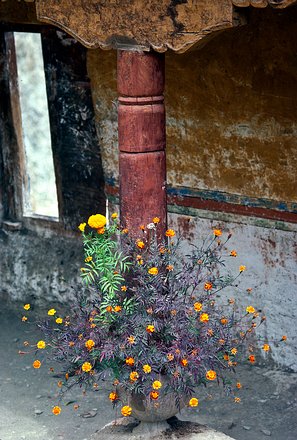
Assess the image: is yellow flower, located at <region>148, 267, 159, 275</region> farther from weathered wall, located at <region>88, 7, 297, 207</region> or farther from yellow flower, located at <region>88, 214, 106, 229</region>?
weathered wall, located at <region>88, 7, 297, 207</region>

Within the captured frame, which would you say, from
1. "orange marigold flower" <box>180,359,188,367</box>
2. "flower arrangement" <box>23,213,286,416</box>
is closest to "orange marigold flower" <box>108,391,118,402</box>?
"flower arrangement" <box>23,213,286,416</box>

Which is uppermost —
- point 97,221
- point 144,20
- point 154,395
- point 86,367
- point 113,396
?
point 144,20

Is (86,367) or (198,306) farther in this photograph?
(86,367)

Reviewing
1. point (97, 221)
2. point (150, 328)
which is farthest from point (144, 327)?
point (97, 221)

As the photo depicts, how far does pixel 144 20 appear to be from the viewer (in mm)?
5227

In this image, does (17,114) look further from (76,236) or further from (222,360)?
(222,360)

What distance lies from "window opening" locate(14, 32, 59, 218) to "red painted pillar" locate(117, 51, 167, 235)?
3.07m

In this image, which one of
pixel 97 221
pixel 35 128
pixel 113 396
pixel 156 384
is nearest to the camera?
pixel 156 384

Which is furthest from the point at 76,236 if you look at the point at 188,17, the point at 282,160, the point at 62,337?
the point at 188,17

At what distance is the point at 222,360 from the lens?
5449 millimetres

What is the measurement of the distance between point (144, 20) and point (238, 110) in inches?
76.2

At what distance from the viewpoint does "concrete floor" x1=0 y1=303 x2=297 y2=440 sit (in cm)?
664

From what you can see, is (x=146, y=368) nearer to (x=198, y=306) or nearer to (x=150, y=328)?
(x=150, y=328)

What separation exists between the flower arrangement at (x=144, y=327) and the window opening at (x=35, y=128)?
3.13 m
